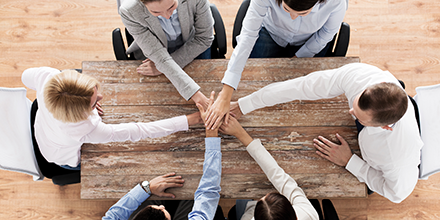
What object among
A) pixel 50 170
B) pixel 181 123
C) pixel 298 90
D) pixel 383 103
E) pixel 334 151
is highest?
pixel 383 103

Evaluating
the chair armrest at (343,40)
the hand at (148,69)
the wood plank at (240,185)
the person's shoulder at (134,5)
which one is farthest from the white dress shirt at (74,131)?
the chair armrest at (343,40)

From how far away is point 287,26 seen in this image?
1713 millimetres

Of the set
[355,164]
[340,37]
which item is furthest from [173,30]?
[355,164]

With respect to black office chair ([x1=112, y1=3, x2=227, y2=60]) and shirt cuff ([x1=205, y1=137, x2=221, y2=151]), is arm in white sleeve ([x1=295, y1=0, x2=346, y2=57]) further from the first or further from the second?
shirt cuff ([x1=205, y1=137, x2=221, y2=151])

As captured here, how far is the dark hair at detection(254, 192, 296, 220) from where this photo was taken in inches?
50.4

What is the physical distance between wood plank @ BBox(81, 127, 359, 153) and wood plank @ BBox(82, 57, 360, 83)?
34 cm

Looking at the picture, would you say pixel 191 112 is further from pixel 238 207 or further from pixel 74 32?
pixel 74 32

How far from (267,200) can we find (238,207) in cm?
52

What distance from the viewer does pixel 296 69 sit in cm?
166

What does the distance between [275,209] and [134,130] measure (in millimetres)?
848

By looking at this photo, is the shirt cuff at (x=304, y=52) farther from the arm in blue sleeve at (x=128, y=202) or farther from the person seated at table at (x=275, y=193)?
the arm in blue sleeve at (x=128, y=202)

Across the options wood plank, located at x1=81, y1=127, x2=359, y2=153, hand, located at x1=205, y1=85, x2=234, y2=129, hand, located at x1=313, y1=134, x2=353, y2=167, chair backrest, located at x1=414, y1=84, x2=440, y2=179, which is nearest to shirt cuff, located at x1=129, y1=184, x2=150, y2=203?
wood plank, located at x1=81, y1=127, x2=359, y2=153

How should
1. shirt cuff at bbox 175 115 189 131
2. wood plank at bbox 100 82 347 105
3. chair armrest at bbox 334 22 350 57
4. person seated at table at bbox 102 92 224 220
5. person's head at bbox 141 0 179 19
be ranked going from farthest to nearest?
1. chair armrest at bbox 334 22 350 57
2. wood plank at bbox 100 82 347 105
3. shirt cuff at bbox 175 115 189 131
4. person seated at table at bbox 102 92 224 220
5. person's head at bbox 141 0 179 19

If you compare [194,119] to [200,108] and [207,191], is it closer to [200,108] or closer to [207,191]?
[200,108]
